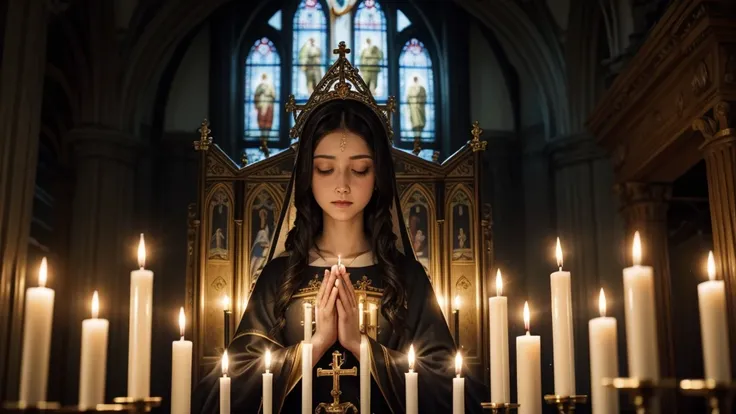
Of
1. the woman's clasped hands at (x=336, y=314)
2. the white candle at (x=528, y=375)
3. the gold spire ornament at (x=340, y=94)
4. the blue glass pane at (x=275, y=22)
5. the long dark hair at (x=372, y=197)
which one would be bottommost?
the white candle at (x=528, y=375)

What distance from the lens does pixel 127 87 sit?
11875 millimetres

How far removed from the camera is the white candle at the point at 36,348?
235 centimetres

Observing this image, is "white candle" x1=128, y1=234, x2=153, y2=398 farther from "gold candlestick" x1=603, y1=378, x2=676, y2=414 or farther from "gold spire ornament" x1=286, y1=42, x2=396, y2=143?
"gold spire ornament" x1=286, y1=42, x2=396, y2=143

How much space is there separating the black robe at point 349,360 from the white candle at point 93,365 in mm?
2603

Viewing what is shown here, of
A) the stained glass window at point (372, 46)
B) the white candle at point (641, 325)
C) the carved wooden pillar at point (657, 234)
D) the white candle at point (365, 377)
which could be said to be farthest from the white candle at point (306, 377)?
the stained glass window at point (372, 46)

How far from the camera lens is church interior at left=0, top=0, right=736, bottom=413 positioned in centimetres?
681

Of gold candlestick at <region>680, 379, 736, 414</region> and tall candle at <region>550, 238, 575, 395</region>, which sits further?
tall candle at <region>550, 238, 575, 395</region>

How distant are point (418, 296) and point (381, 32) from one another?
8342 mm

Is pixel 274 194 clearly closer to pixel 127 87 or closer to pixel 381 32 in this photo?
pixel 127 87

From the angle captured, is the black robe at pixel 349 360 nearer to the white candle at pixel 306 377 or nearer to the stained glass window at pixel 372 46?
the white candle at pixel 306 377

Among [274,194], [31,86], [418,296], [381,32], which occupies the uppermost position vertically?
[381,32]

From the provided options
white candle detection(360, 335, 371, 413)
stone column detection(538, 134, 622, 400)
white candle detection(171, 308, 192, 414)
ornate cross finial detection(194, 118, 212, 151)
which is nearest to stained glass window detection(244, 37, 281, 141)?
stone column detection(538, 134, 622, 400)

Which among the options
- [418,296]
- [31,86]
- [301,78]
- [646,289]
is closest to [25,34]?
[31,86]

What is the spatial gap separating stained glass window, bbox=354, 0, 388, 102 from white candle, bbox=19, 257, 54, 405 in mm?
11059
